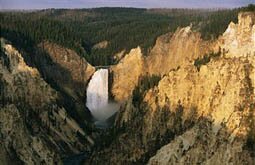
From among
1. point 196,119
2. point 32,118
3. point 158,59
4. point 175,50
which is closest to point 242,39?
point 196,119

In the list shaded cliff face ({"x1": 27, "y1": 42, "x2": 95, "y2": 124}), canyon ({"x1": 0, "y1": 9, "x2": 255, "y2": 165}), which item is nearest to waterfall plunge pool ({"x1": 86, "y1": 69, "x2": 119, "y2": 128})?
canyon ({"x1": 0, "y1": 9, "x2": 255, "y2": 165})

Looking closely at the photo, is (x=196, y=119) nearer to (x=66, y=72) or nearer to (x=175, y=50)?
(x=175, y=50)

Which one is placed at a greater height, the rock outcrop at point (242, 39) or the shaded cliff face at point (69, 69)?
the rock outcrop at point (242, 39)

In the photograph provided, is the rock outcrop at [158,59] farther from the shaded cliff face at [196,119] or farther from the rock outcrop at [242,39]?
the shaded cliff face at [196,119]

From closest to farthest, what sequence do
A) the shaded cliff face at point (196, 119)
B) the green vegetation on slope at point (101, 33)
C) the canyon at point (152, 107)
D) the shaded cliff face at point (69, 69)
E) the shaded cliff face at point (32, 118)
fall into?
the shaded cliff face at point (196, 119), the canyon at point (152, 107), the shaded cliff face at point (32, 118), the green vegetation on slope at point (101, 33), the shaded cliff face at point (69, 69)

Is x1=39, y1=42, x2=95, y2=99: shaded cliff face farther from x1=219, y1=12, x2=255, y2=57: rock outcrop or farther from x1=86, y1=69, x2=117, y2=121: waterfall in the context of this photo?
x1=219, y1=12, x2=255, y2=57: rock outcrop

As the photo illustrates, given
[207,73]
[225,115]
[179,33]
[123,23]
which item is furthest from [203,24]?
[123,23]

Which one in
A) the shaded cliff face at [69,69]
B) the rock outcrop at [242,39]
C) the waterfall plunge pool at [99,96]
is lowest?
the waterfall plunge pool at [99,96]

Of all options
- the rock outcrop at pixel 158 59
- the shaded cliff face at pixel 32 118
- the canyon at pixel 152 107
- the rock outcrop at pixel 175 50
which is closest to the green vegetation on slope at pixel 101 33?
the rock outcrop at pixel 175 50
